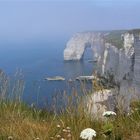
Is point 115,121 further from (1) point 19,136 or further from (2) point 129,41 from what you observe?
(2) point 129,41

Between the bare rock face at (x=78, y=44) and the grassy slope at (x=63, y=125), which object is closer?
the grassy slope at (x=63, y=125)

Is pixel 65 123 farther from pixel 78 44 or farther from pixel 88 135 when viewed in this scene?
pixel 78 44

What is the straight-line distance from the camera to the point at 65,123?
5.80 m

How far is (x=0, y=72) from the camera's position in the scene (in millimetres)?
6699

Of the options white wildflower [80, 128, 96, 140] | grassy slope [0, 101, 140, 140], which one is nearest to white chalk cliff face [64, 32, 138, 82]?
grassy slope [0, 101, 140, 140]

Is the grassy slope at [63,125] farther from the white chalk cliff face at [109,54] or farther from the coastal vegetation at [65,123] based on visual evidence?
the white chalk cliff face at [109,54]

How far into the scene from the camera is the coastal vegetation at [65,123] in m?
5.35

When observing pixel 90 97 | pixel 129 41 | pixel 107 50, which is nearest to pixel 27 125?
pixel 90 97

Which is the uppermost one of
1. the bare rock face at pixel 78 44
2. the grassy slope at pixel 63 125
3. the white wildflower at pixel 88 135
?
the white wildflower at pixel 88 135

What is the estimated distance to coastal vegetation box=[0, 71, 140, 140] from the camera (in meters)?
5.35

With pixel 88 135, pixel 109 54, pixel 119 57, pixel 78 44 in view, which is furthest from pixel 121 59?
pixel 78 44

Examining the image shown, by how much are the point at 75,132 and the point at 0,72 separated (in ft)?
5.49

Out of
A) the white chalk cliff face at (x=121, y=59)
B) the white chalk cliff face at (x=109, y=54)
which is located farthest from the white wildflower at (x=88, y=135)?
the white chalk cliff face at (x=121, y=59)

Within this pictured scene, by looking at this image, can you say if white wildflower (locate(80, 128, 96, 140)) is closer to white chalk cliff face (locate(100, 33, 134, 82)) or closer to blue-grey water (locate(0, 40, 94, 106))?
blue-grey water (locate(0, 40, 94, 106))
